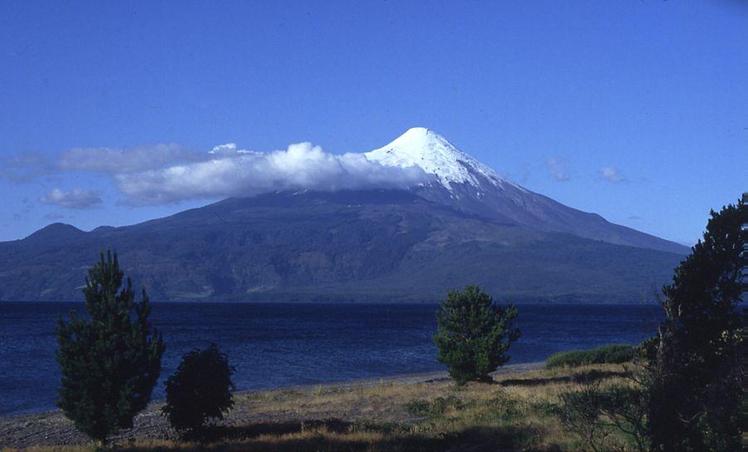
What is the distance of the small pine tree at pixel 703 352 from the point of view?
17328 mm

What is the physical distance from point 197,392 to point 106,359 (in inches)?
115

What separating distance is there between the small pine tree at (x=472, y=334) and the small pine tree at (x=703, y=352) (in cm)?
2153

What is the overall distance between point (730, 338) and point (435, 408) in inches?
612

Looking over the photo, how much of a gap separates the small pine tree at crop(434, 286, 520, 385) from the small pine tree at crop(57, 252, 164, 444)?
1950 centimetres

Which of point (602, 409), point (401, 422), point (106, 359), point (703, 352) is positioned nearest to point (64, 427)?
point (106, 359)

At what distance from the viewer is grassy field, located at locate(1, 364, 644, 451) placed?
25.5 metres

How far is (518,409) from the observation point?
1249 inches

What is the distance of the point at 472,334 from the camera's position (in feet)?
148

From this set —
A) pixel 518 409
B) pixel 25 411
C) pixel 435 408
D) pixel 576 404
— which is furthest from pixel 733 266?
pixel 25 411

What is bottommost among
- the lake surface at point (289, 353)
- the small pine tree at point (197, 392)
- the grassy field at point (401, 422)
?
the lake surface at point (289, 353)

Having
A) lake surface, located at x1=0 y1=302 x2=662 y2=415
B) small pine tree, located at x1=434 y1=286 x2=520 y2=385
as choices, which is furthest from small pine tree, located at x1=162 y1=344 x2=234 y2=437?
small pine tree, located at x1=434 y1=286 x2=520 y2=385

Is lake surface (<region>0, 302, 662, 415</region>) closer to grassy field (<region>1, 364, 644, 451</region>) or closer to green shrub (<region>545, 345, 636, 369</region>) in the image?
grassy field (<region>1, 364, 644, 451</region>)

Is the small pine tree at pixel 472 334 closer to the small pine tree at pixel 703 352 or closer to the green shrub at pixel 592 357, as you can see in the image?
the green shrub at pixel 592 357

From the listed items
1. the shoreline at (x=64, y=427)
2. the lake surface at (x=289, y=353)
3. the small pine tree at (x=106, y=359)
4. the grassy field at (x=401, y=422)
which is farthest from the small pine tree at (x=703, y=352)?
the shoreline at (x=64, y=427)
